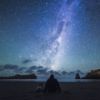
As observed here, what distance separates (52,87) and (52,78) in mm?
1442

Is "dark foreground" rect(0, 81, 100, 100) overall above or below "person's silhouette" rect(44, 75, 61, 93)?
below

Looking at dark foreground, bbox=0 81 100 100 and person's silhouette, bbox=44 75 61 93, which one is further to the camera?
person's silhouette, bbox=44 75 61 93

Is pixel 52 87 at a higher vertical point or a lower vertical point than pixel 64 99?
higher

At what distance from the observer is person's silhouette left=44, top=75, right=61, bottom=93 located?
3275 cm

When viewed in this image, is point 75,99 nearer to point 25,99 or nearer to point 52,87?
point 25,99

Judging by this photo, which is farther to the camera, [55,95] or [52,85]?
[52,85]

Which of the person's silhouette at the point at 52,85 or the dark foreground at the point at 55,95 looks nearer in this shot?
the dark foreground at the point at 55,95

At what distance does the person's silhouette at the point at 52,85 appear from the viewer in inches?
1289

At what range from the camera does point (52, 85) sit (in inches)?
1312

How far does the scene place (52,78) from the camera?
32750mm

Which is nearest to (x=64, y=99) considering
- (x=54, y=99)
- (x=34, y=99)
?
(x=54, y=99)

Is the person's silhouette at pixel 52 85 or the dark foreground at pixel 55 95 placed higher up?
the person's silhouette at pixel 52 85

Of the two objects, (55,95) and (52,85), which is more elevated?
(52,85)

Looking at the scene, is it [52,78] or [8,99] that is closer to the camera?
[8,99]
